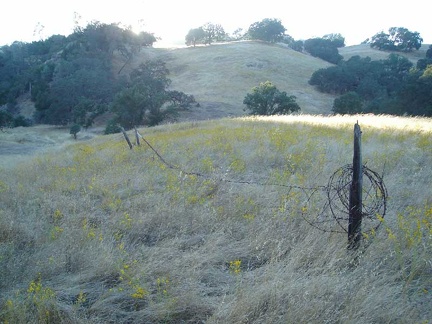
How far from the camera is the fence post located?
402 centimetres

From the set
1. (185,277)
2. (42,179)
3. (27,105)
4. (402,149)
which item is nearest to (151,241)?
(185,277)

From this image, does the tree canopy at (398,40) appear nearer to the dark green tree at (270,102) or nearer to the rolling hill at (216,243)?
the dark green tree at (270,102)

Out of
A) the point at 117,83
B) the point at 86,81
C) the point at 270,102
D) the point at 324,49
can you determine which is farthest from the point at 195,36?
the point at 270,102

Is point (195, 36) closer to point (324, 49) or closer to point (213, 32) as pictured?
point (213, 32)

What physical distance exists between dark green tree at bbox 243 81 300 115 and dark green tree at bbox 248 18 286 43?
4703cm

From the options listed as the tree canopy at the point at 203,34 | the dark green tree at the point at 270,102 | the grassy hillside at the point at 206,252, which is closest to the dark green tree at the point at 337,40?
the tree canopy at the point at 203,34

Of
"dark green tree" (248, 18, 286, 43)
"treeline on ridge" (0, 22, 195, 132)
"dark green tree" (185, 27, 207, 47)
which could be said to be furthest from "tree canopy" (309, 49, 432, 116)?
"dark green tree" (185, 27, 207, 47)

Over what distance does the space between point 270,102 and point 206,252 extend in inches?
1161

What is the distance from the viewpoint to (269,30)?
76.2m

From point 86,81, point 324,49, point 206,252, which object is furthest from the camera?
point 324,49

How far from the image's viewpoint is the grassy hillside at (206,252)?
332 centimetres

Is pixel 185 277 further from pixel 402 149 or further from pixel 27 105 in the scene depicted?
pixel 27 105

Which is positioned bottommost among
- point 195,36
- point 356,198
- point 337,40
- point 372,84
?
point 356,198

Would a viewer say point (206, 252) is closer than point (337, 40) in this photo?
Yes
